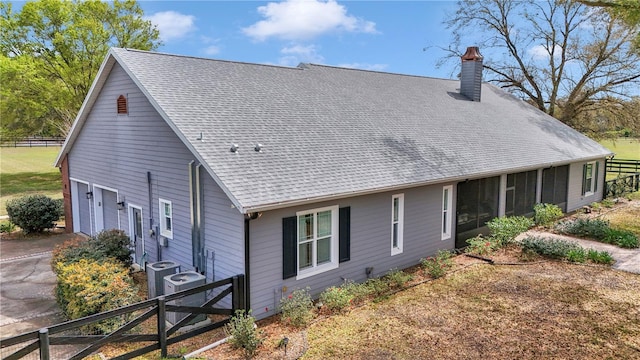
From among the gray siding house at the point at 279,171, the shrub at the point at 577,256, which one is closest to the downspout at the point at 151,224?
the gray siding house at the point at 279,171

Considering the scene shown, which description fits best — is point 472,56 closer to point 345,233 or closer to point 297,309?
point 345,233

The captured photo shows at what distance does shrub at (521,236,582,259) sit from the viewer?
1224cm

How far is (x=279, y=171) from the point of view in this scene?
8.83m

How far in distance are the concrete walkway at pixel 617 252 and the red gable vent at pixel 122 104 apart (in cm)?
1305

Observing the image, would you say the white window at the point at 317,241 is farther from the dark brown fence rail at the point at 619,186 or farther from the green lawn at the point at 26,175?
the dark brown fence rail at the point at 619,186

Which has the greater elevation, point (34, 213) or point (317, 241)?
point (317, 241)

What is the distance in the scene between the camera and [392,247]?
10.9 meters

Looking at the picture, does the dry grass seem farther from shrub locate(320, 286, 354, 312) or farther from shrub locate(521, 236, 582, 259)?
shrub locate(521, 236, 582, 259)

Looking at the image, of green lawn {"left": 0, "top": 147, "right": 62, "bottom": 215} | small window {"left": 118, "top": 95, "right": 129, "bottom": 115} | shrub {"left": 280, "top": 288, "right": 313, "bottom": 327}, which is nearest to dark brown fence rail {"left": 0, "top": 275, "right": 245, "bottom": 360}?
shrub {"left": 280, "top": 288, "right": 313, "bottom": 327}

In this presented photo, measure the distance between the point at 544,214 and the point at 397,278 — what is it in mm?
8722

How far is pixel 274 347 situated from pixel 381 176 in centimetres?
481

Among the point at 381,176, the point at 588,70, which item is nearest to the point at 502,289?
the point at 381,176

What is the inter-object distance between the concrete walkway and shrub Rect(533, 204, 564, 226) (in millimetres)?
679

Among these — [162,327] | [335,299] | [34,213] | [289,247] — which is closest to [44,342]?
[162,327]
